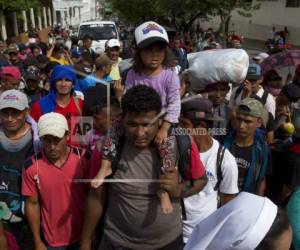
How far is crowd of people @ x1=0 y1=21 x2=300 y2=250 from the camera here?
2641 millimetres

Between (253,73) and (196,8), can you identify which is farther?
(196,8)

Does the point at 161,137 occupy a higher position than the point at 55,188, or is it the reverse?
the point at 161,137

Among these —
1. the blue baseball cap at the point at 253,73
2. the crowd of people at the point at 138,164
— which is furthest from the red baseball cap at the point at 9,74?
the blue baseball cap at the point at 253,73

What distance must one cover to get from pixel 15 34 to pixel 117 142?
28020 millimetres

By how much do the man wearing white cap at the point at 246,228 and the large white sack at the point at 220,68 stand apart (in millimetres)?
2014

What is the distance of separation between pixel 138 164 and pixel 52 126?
0.68 metres

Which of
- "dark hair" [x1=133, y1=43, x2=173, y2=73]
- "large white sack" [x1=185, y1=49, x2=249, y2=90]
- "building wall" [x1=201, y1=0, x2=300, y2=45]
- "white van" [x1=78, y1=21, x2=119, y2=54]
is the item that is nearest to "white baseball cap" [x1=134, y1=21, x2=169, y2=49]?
"dark hair" [x1=133, y1=43, x2=173, y2=73]

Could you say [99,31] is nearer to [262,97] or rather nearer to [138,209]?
[262,97]

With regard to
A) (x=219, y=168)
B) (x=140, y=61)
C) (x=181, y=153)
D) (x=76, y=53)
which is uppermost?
(x=140, y=61)

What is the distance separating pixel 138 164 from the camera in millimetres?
2645

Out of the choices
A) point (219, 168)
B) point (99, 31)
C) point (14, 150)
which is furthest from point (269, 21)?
point (14, 150)

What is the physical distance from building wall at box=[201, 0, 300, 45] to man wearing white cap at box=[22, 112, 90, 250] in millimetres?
27179

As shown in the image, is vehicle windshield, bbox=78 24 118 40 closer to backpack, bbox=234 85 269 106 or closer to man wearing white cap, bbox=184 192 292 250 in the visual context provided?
backpack, bbox=234 85 269 106

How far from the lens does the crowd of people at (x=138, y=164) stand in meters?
2.64
